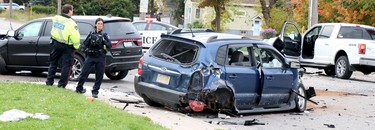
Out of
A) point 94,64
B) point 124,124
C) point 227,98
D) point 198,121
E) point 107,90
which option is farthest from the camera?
point 107,90

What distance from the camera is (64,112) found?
359 inches

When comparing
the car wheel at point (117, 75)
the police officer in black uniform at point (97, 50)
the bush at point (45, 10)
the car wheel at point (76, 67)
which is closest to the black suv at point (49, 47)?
the car wheel at point (76, 67)

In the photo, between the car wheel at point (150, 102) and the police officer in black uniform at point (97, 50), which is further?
the police officer in black uniform at point (97, 50)

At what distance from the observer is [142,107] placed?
467 inches

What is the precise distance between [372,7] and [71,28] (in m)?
19.5

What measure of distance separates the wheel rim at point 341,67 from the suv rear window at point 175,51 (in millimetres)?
10829

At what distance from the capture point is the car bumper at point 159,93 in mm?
11125

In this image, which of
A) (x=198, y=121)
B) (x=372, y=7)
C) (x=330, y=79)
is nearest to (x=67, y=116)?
(x=198, y=121)

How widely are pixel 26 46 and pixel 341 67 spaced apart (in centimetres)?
1040

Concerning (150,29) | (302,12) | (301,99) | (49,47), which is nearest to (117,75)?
(49,47)

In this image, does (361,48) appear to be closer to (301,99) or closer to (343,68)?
(343,68)

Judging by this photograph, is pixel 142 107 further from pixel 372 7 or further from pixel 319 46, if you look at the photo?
pixel 372 7

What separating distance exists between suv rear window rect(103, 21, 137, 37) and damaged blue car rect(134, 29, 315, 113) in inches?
143

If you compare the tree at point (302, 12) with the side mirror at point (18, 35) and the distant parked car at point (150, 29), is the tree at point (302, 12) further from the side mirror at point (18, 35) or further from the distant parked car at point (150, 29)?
the side mirror at point (18, 35)
